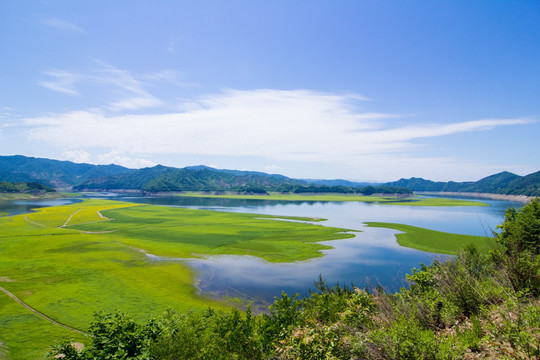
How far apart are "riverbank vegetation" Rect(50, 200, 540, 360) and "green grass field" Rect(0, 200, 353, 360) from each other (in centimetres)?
739

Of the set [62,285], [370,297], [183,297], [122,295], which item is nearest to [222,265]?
[183,297]

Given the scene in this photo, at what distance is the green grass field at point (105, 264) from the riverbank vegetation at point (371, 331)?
7.39m

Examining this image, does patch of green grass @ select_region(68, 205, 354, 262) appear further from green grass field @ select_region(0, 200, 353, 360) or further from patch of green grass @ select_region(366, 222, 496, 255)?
patch of green grass @ select_region(366, 222, 496, 255)

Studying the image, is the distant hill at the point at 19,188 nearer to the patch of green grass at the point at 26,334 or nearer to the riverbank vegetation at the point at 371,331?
the patch of green grass at the point at 26,334

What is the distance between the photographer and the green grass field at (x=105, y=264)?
17.5 metres

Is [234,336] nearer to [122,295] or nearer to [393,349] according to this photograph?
[393,349]

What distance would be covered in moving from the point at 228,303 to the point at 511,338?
716 inches

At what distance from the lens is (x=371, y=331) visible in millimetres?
7961

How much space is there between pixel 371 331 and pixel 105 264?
30.2 m

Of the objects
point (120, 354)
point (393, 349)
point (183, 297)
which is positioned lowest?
point (183, 297)

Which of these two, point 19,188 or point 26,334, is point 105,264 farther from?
point 19,188

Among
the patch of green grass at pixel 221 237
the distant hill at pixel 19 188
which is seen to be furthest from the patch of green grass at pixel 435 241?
the distant hill at pixel 19 188

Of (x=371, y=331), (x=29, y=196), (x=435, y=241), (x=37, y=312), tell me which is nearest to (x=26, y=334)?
(x=37, y=312)

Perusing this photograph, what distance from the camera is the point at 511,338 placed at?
637cm
